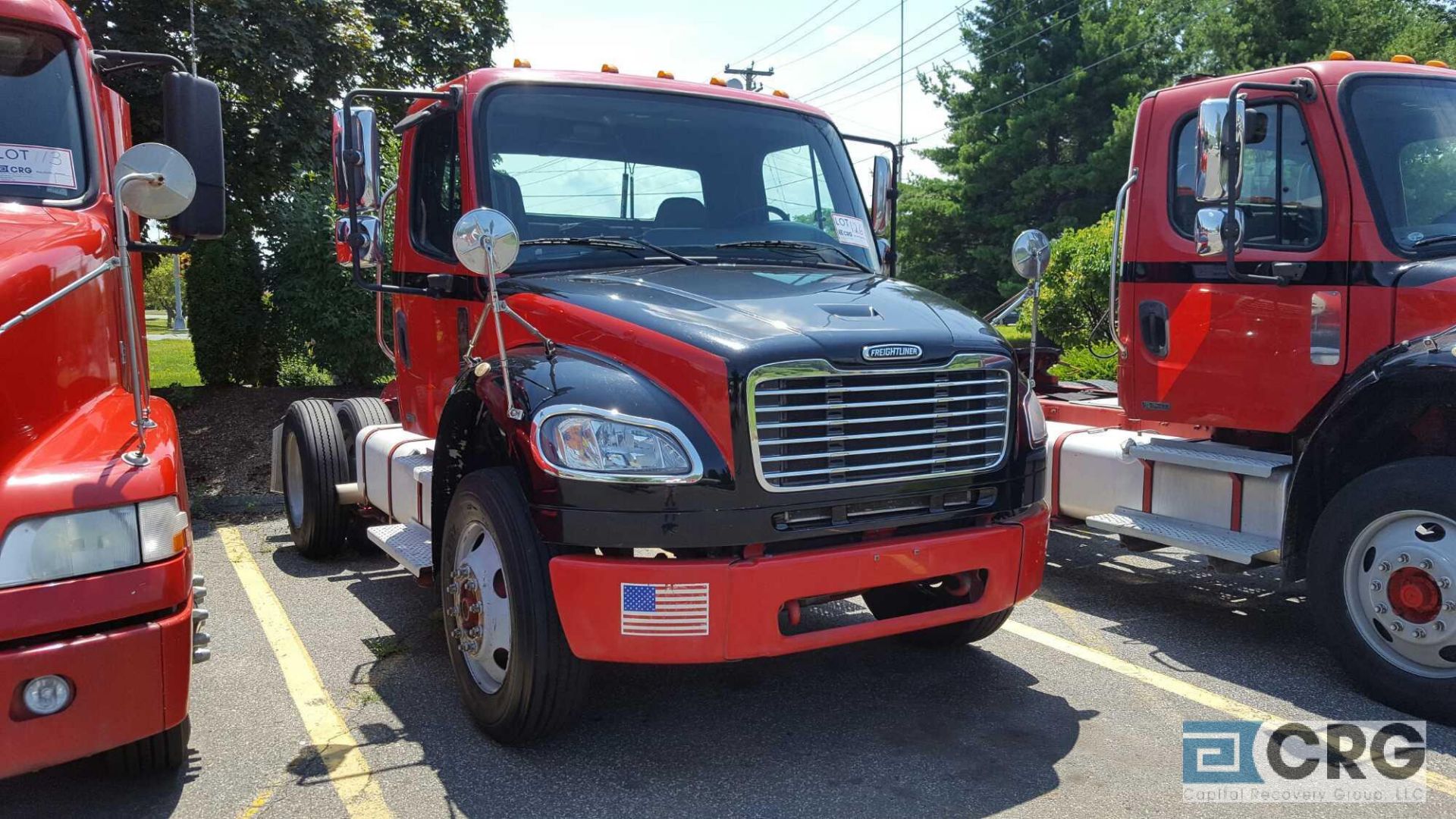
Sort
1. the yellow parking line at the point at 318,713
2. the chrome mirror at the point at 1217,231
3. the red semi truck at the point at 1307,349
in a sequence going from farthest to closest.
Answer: the chrome mirror at the point at 1217,231, the red semi truck at the point at 1307,349, the yellow parking line at the point at 318,713

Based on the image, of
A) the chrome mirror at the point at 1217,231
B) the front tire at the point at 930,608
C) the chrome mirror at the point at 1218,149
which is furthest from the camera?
the chrome mirror at the point at 1217,231

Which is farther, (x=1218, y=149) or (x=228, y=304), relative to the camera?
(x=228, y=304)

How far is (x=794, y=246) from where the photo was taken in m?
5.12

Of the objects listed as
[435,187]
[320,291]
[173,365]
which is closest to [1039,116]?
[173,365]

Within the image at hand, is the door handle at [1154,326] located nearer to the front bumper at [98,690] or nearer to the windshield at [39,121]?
the front bumper at [98,690]

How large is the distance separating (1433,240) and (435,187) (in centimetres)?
436

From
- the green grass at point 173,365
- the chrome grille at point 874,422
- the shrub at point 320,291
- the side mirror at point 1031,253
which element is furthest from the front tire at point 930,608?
the green grass at point 173,365

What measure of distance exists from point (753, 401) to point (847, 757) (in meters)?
1.33

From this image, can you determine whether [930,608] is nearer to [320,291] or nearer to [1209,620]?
[1209,620]

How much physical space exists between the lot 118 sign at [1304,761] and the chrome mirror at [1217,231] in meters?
2.03

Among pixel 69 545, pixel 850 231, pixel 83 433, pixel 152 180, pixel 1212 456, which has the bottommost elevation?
pixel 1212 456

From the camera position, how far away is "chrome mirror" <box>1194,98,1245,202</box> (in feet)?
15.6

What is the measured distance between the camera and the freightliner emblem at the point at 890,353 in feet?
12.8

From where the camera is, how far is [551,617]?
3.80 metres
